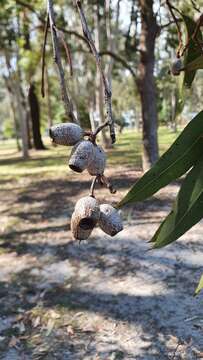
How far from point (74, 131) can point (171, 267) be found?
451 centimetres

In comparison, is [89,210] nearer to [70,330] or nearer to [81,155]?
[81,155]

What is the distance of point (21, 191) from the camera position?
10609mm

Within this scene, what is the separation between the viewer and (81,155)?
0.81 metres

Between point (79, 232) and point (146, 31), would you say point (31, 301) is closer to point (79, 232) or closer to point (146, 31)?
point (79, 232)

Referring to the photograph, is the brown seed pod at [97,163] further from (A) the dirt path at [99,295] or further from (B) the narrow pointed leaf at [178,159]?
(A) the dirt path at [99,295]

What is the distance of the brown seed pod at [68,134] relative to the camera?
2.74 feet

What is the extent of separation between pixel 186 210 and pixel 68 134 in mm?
397

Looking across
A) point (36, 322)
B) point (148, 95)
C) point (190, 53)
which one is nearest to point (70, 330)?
point (36, 322)

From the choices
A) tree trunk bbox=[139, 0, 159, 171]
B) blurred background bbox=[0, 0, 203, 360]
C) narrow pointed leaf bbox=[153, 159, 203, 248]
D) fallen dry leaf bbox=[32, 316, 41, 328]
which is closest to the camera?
narrow pointed leaf bbox=[153, 159, 203, 248]

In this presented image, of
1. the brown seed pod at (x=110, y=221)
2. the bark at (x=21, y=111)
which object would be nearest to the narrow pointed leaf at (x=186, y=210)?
the brown seed pod at (x=110, y=221)

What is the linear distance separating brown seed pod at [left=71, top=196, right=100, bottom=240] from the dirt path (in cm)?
297

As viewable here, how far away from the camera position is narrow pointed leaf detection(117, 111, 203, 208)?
3.66 ft

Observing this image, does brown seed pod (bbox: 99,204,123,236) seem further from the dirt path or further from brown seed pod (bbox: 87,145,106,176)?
the dirt path

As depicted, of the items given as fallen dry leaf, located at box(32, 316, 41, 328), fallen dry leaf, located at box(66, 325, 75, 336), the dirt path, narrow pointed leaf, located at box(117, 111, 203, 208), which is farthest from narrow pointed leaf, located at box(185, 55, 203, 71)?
fallen dry leaf, located at box(32, 316, 41, 328)
